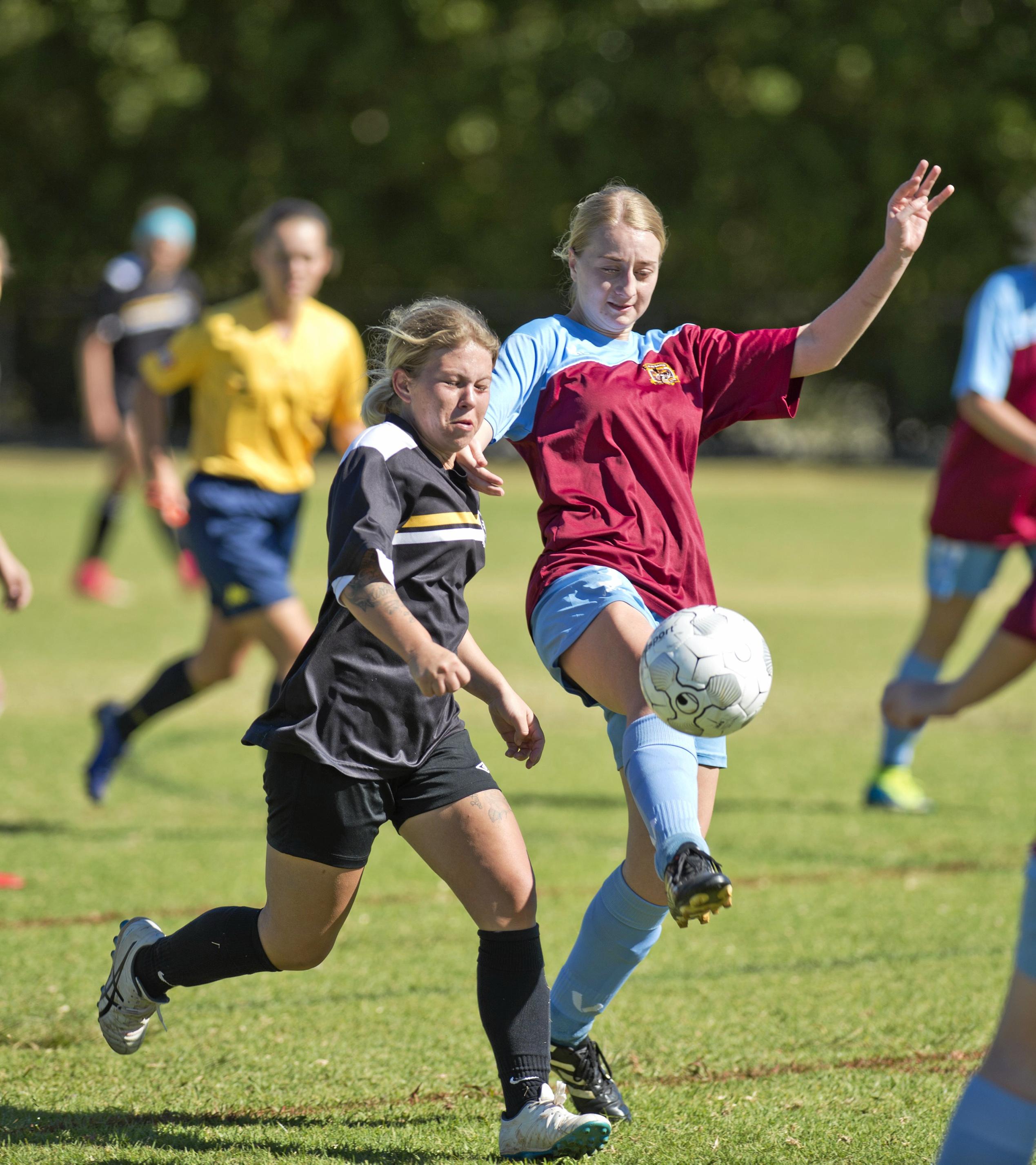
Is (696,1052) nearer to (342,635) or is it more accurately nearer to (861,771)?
(342,635)

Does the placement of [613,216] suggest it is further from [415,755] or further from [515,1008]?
[515,1008]

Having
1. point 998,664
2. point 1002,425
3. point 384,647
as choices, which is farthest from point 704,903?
point 1002,425

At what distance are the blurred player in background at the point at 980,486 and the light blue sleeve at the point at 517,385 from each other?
265 cm

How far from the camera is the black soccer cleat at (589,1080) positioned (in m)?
3.38

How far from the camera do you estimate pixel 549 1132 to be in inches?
120

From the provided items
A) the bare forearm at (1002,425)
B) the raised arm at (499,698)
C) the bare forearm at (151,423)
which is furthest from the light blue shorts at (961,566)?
the raised arm at (499,698)

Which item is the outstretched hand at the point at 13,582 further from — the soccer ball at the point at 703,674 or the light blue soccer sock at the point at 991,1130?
the light blue soccer sock at the point at 991,1130

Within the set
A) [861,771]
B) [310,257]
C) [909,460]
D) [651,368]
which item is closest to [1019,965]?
[651,368]

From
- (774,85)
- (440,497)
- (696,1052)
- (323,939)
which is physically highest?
(774,85)

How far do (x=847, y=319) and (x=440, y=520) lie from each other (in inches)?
43.4

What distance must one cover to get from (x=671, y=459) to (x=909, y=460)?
22.4 metres

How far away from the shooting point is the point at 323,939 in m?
3.27

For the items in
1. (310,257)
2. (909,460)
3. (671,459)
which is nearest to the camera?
(671,459)

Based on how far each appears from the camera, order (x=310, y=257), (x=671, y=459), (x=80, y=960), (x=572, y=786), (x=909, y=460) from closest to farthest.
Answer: (x=671, y=459) → (x=80, y=960) → (x=310, y=257) → (x=572, y=786) → (x=909, y=460)
